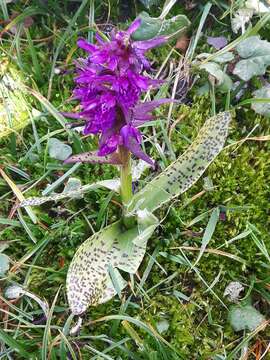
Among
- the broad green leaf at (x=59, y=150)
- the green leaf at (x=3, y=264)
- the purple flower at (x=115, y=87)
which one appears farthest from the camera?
the broad green leaf at (x=59, y=150)

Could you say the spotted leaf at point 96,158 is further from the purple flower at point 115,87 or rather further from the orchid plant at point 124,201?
the purple flower at point 115,87

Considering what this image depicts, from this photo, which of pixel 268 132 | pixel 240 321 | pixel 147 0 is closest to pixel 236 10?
pixel 147 0

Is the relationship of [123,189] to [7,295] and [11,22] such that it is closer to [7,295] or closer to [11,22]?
[7,295]

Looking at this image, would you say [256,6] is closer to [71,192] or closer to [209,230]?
[209,230]

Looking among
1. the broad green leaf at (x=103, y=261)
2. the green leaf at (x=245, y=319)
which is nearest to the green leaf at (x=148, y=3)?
the broad green leaf at (x=103, y=261)

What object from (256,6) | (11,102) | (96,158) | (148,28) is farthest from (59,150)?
(256,6)
